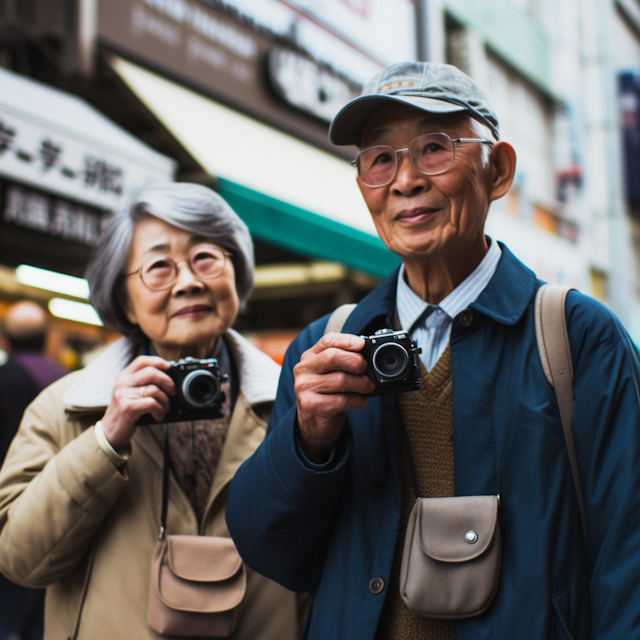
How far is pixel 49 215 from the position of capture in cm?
462

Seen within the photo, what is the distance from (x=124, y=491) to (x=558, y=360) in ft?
3.89

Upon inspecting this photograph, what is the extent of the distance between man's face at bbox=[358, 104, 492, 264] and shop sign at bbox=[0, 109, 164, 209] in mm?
2990

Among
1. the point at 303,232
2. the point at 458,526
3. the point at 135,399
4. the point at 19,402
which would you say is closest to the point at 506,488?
the point at 458,526

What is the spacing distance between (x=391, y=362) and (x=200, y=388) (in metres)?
0.67

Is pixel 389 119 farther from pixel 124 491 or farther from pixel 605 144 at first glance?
pixel 605 144

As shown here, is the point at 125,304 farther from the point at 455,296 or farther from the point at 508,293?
the point at 508,293

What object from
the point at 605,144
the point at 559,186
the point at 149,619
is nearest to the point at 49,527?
the point at 149,619

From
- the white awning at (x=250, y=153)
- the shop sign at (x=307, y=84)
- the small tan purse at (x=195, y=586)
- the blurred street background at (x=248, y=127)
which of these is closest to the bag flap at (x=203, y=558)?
the small tan purse at (x=195, y=586)

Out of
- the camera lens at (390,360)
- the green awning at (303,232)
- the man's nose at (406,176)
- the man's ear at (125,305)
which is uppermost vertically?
the green awning at (303,232)

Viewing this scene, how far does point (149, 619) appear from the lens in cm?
184

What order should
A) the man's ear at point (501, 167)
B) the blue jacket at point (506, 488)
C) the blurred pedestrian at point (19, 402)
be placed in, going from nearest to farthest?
the blue jacket at point (506, 488)
the man's ear at point (501, 167)
the blurred pedestrian at point (19, 402)

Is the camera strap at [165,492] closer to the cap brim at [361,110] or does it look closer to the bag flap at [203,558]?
the bag flap at [203,558]

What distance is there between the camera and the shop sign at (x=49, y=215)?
437 centimetres

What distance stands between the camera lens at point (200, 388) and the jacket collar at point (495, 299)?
0.44m
